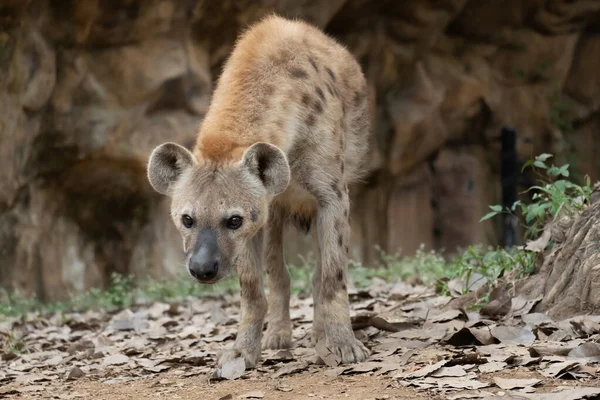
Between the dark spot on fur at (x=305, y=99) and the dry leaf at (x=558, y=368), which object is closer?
the dry leaf at (x=558, y=368)

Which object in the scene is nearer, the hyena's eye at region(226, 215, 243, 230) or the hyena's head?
the hyena's head

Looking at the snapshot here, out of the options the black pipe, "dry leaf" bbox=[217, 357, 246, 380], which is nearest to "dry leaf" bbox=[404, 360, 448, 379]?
"dry leaf" bbox=[217, 357, 246, 380]

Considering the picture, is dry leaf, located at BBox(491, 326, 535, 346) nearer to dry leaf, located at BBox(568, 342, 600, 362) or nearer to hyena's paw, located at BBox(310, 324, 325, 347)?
dry leaf, located at BBox(568, 342, 600, 362)

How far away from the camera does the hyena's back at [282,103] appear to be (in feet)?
14.6

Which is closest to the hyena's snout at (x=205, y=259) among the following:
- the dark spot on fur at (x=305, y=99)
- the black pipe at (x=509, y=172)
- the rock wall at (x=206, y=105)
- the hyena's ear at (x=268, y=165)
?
the hyena's ear at (x=268, y=165)

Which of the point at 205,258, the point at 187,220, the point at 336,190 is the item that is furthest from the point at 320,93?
the point at 205,258

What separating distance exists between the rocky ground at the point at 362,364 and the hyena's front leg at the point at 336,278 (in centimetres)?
9

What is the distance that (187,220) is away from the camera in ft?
13.9

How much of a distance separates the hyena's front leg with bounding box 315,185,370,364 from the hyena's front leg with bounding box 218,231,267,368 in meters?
0.33

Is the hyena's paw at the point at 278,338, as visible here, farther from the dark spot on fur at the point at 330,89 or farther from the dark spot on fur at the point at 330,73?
the dark spot on fur at the point at 330,73

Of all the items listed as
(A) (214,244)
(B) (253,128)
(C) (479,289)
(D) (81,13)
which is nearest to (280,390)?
(A) (214,244)

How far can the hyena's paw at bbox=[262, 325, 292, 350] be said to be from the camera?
509cm

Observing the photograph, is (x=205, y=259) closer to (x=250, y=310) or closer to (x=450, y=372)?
(x=250, y=310)

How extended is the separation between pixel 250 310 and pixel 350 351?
60 centimetres
